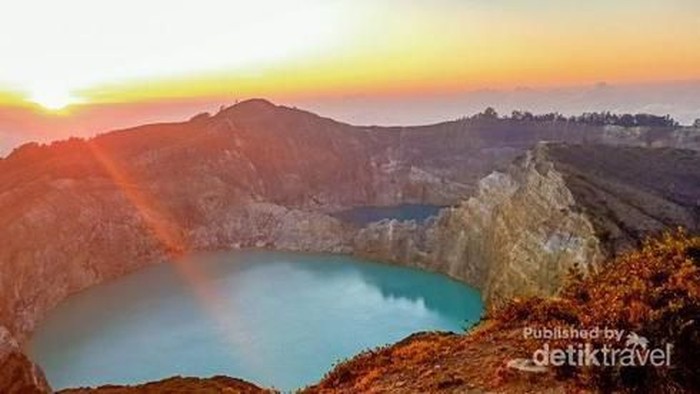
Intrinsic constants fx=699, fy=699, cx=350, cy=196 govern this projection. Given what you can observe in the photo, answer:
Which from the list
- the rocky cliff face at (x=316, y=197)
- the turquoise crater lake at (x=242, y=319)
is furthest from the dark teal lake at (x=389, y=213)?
the turquoise crater lake at (x=242, y=319)

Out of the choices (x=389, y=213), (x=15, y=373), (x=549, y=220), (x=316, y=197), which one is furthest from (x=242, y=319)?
(x=316, y=197)

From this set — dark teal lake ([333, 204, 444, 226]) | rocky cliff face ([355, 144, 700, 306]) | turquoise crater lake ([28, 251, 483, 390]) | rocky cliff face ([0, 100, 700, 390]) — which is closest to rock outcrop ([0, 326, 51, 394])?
turquoise crater lake ([28, 251, 483, 390])

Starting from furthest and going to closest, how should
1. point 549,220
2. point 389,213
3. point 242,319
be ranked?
1. point 389,213
2. point 242,319
3. point 549,220

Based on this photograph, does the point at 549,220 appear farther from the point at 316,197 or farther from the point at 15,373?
the point at 316,197

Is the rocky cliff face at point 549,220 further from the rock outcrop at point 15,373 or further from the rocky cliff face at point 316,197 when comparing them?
the rock outcrop at point 15,373

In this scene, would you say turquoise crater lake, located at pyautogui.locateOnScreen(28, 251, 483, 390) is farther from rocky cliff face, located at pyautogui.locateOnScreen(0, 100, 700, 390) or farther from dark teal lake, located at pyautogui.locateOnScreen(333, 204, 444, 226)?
dark teal lake, located at pyautogui.locateOnScreen(333, 204, 444, 226)

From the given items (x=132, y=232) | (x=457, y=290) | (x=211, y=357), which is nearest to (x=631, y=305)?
(x=211, y=357)

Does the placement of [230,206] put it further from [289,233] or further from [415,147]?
[415,147]
